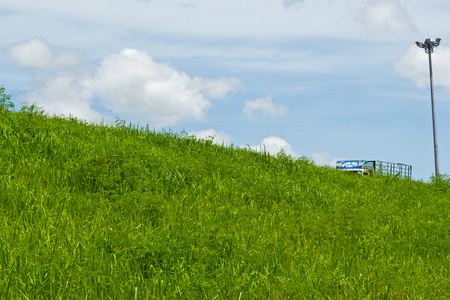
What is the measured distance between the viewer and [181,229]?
538 cm

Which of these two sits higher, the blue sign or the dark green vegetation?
the blue sign

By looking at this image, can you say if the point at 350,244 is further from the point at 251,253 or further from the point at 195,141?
the point at 195,141

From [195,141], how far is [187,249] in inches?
295

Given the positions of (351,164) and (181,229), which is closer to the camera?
(181,229)

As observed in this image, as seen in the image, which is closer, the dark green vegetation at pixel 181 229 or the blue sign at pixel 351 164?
the dark green vegetation at pixel 181 229

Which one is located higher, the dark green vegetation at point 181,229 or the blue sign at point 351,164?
the blue sign at point 351,164

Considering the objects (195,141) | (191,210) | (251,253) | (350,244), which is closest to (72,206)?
(191,210)

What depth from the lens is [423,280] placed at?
5.18 m

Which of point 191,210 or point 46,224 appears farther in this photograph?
point 191,210

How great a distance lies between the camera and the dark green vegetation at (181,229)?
4.20m

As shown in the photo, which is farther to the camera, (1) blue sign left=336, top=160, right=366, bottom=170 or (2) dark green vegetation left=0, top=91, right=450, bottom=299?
(1) blue sign left=336, top=160, right=366, bottom=170

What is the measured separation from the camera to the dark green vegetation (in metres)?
4.20

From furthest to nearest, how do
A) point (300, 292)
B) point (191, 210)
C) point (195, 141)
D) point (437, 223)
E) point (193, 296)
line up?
point (195, 141) → point (437, 223) → point (191, 210) → point (300, 292) → point (193, 296)

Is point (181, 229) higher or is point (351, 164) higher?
point (351, 164)
